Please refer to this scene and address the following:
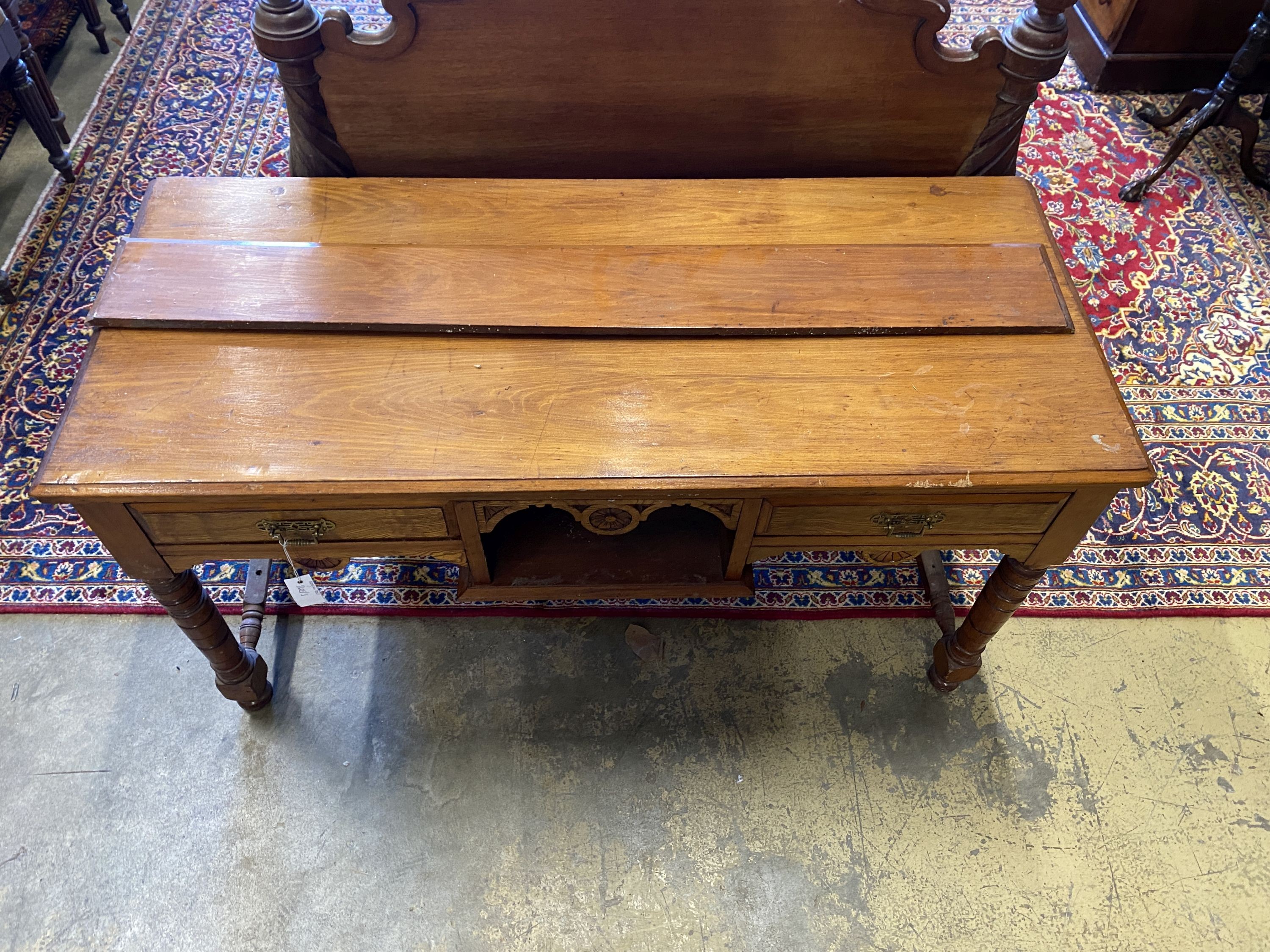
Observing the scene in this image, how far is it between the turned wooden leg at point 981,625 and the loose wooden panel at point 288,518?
1.15 meters

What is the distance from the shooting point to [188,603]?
171 centimetres

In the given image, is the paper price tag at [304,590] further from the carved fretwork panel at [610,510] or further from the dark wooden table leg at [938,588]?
the dark wooden table leg at [938,588]

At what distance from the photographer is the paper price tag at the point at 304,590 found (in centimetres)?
170

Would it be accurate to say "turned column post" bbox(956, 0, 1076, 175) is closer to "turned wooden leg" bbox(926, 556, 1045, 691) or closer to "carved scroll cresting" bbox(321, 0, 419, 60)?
"turned wooden leg" bbox(926, 556, 1045, 691)

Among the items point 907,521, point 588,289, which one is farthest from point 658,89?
point 907,521

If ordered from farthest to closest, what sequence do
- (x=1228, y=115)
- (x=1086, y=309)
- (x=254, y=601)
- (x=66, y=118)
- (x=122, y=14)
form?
(x=122, y=14)
(x=66, y=118)
(x=1228, y=115)
(x=1086, y=309)
(x=254, y=601)

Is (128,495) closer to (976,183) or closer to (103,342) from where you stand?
(103,342)

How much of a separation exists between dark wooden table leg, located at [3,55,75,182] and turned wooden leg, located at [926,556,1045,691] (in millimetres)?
3210

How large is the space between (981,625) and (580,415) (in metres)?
1.04

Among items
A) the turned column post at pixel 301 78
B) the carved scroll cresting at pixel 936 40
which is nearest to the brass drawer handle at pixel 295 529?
the turned column post at pixel 301 78

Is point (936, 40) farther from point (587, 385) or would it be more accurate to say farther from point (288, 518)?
point (288, 518)

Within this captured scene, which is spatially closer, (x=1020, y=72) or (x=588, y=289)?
(x=588, y=289)

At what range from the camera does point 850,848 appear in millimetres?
1915

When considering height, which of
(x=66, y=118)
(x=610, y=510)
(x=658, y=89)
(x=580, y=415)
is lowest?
(x=66, y=118)
